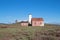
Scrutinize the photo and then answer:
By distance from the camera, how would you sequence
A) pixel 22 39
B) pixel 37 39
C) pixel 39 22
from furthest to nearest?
pixel 39 22, pixel 22 39, pixel 37 39

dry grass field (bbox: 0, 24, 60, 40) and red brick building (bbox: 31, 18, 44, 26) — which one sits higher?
red brick building (bbox: 31, 18, 44, 26)

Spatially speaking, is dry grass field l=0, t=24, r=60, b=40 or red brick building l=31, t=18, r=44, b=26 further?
red brick building l=31, t=18, r=44, b=26

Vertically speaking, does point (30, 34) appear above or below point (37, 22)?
below

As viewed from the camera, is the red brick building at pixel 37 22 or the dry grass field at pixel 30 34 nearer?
the dry grass field at pixel 30 34

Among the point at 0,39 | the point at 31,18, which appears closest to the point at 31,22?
the point at 31,18

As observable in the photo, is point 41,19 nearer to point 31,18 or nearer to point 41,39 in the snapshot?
point 31,18

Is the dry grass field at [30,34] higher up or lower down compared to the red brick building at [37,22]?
lower down

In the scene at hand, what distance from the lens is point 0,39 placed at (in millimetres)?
11648

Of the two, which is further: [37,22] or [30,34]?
[37,22]

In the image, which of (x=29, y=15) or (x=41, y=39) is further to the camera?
(x=29, y=15)

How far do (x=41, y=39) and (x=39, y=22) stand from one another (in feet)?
136

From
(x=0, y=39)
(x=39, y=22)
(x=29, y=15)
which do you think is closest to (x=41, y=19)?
(x=39, y=22)

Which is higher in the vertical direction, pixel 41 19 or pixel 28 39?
pixel 41 19

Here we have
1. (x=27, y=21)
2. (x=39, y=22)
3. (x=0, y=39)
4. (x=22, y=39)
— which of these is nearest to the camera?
(x=22, y=39)
